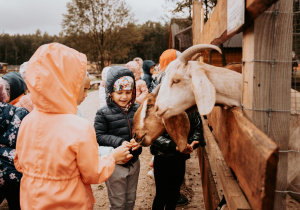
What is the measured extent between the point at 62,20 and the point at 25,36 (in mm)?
58668

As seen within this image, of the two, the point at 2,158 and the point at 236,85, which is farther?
the point at 2,158

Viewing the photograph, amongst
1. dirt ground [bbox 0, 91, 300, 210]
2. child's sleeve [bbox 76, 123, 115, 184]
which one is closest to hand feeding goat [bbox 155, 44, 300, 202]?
child's sleeve [bbox 76, 123, 115, 184]

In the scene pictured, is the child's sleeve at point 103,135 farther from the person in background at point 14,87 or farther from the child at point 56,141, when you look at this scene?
the person in background at point 14,87

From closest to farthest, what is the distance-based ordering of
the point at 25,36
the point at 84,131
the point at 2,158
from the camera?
the point at 84,131, the point at 2,158, the point at 25,36

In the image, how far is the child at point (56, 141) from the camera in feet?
5.29

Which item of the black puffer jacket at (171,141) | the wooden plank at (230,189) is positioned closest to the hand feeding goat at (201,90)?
the wooden plank at (230,189)

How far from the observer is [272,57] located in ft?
4.63

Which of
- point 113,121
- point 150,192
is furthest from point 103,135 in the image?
point 150,192

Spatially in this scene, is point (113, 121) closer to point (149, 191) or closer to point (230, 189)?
point (230, 189)

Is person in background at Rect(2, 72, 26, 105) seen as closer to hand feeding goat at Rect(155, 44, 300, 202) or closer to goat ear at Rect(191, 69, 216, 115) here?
hand feeding goat at Rect(155, 44, 300, 202)

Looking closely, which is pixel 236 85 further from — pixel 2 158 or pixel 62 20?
pixel 62 20

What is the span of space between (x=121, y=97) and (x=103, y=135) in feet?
1.52

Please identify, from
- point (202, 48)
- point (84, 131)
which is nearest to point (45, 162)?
point (84, 131)

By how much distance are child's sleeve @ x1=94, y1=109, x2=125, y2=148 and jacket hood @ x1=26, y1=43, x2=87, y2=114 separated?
3.44 ft
